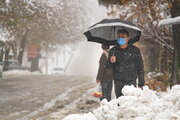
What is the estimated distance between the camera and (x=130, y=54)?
14.8ft

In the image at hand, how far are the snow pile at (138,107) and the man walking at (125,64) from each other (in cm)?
128

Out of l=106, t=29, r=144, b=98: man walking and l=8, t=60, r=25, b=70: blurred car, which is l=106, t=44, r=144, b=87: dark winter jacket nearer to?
l=106, t=29, r=144, b=98: man walking

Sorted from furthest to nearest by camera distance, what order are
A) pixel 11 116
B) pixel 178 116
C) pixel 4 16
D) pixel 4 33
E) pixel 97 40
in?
pixel 4 33, pixel 4 16, pixel 11 116, pixel 97 40, pixel 178 116

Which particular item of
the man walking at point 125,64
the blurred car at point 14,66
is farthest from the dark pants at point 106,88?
the blurred car at point 14,66

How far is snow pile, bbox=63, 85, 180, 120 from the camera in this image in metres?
2.68

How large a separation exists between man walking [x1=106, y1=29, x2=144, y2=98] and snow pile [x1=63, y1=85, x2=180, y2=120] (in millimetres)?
1285

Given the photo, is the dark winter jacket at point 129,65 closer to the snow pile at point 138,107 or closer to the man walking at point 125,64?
the man walking at point 125,64

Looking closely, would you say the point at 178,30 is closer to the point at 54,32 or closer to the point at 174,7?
the point at 174,7

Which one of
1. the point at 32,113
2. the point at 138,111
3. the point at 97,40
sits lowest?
the point at 32,113

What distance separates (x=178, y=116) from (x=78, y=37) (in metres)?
27.0

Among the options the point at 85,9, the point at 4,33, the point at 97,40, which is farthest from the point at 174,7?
the point at 85,9

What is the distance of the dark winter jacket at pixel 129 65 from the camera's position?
449 centimetres

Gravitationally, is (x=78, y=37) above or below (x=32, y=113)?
above

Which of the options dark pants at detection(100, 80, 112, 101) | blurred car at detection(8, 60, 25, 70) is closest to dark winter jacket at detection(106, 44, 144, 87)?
dark pants at detection(100, 80, 112, 101)
